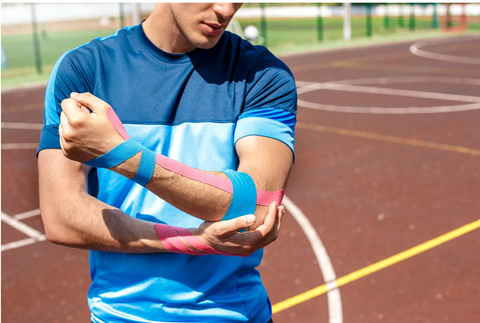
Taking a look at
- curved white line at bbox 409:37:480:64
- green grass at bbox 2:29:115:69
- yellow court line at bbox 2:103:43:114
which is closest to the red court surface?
yellow court line at bbox 2:103:43:114

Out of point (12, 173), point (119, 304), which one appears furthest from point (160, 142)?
point (12, 173)

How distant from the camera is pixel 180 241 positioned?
1.76 meters

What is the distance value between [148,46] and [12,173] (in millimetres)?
7253

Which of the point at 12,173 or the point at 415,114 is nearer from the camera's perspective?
the point at 12,173

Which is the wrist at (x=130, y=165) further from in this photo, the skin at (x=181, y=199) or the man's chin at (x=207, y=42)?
the man's chin at (x=207, y=42)

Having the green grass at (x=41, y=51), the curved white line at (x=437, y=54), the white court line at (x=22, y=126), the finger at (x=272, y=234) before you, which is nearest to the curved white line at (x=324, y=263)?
the finger at (x=272, y=234)

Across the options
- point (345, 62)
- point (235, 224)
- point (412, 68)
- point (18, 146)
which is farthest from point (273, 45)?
point (235, 224)

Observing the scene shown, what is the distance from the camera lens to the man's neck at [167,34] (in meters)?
1.91

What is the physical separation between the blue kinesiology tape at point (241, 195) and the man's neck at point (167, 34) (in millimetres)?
450

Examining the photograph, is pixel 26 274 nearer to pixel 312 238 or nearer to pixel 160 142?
pixel 312 238

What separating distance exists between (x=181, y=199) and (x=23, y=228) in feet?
17.8

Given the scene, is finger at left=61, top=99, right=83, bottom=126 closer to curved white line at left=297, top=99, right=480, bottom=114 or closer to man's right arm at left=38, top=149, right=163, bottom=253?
man's right arm at left=38, top=149, right=163, bottom=253

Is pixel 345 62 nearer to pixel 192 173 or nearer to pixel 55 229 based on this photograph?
pixel 55 229

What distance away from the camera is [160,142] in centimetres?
184
